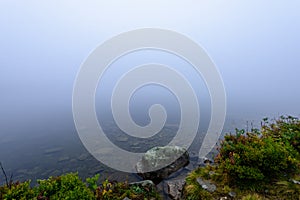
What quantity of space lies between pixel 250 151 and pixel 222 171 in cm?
124

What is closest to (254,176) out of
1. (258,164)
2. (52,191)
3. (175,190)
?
(258,164)

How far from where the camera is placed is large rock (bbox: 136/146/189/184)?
356 inches

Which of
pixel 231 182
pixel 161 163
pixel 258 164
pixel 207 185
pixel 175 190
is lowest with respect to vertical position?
pixel 175 190

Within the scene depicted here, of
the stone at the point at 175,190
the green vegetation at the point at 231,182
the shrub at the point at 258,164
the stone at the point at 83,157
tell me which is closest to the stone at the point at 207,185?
the green vegetation at the point at 231,182

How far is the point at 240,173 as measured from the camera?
→ 5449 mm

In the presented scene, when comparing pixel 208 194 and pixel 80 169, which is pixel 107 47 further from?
pixel 80 169

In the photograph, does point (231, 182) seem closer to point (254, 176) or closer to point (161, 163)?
point (254, 176)

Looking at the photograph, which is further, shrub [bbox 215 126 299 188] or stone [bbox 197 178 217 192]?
stone [bbox 197 178 217 192]

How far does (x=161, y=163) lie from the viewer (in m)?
9.36

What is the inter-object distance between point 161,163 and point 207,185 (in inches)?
149

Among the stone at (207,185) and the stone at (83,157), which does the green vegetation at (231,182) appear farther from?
the stone at (83,157)

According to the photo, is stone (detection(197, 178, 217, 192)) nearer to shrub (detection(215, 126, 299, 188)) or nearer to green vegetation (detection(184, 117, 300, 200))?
green vegetation (detection(184, 117, 300, 200))

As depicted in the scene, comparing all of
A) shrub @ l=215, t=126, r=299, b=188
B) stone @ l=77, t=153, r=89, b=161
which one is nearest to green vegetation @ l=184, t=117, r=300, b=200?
shrub @ l=215, t=126, r=299, b=188

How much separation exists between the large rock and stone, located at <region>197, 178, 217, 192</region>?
3.25 m
